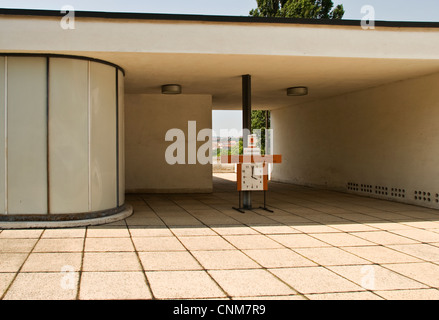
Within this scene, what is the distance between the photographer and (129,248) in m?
5.64

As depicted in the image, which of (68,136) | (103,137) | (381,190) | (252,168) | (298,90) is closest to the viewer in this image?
(68,136)

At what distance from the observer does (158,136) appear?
13.0 m

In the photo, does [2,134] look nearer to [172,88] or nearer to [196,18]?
[196,18]

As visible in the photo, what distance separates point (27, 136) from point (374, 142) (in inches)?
351

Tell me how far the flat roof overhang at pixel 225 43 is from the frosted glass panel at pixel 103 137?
0.39 m

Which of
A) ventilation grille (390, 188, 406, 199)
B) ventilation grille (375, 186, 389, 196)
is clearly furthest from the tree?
ventilation grille (390, 188, 406, 199)

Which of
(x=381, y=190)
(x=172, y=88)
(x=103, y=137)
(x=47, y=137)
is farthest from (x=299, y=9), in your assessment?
(x=47, y=137)

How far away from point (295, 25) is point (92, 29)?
3.65 metres

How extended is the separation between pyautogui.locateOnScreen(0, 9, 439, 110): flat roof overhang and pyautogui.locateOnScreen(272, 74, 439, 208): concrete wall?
126cm

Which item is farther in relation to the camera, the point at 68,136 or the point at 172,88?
the point at 172,88

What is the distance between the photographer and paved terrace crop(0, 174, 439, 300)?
3.95m

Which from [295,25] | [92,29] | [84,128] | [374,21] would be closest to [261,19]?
[295,25]

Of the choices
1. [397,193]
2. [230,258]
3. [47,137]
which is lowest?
[230,258]

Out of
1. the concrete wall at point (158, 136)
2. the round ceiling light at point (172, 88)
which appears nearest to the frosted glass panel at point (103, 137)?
the round ceiling light at point (172, 88)
